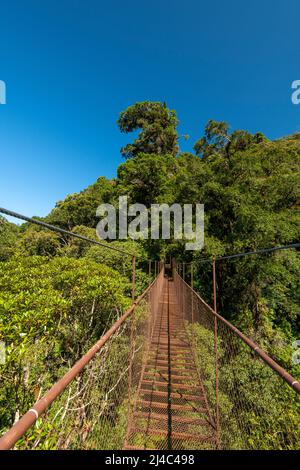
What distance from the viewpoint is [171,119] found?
2045 centimetres

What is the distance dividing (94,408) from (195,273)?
754cm

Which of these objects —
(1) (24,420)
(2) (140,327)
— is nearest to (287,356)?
(2) (140,327)

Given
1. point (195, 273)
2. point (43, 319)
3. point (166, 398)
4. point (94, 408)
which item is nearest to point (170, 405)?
point (166, 398)

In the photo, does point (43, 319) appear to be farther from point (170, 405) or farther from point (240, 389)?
point (240, 389)

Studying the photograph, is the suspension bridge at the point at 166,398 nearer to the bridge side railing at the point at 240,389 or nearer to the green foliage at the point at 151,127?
the bridge side railing at the point at 240,389

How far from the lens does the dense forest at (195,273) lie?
270 centimetres

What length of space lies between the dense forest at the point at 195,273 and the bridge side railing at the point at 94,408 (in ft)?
2.06

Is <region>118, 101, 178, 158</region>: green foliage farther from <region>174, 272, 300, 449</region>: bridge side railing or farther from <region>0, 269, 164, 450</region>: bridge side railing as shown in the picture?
<region>0, 269, 164, 450</region>: bridge side railing

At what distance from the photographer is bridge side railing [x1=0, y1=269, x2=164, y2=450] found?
18.5 inches

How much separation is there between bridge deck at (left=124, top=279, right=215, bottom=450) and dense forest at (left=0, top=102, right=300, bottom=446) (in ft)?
4.22

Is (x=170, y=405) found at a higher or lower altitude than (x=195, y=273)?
lower

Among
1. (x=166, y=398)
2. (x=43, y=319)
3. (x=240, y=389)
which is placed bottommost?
(x=166, y=398)

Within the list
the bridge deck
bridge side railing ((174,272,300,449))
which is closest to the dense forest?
bridge side railing ((174,272,300,449))

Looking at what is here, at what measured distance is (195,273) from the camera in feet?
31.0
